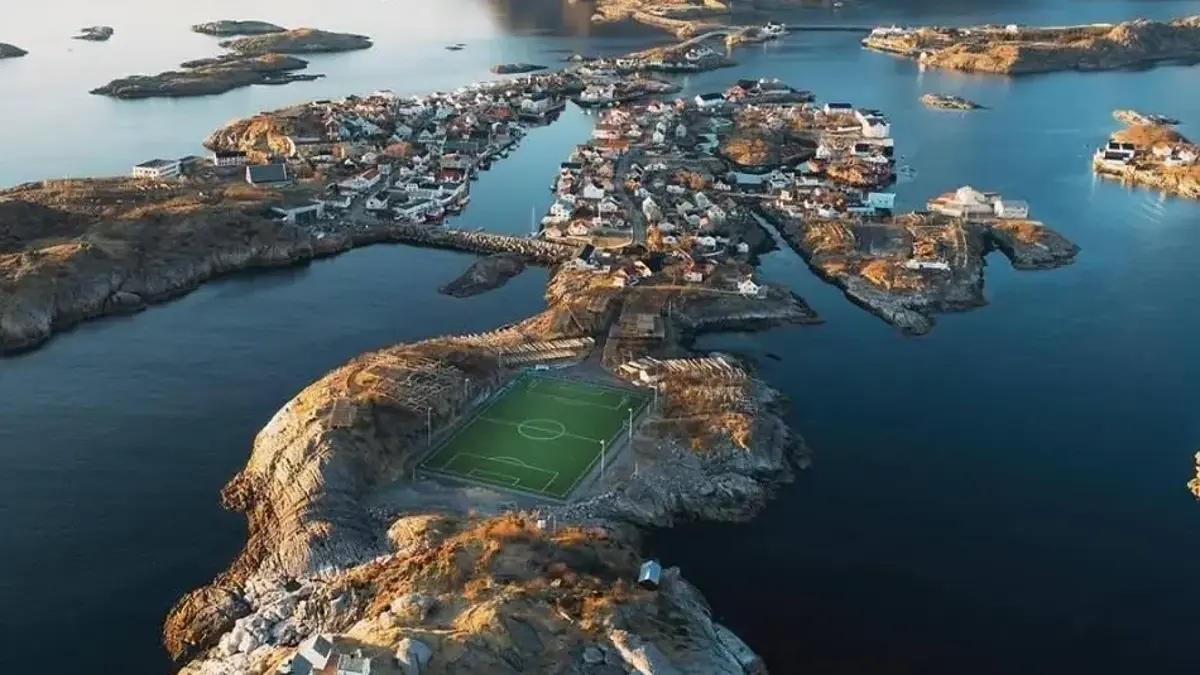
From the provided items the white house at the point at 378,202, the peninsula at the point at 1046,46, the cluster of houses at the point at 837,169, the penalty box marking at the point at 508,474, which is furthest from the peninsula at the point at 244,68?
the penalty box marking at the point at 508,474

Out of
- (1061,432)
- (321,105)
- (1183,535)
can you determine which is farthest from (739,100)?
(1183,535)

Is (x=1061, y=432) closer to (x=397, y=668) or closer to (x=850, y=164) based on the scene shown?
(x=397, y=668)

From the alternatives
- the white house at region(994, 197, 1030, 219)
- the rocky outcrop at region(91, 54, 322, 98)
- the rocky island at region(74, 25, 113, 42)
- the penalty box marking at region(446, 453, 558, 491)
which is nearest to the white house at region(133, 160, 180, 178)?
the rocky outcrop at region(91, 54, 322, 98)

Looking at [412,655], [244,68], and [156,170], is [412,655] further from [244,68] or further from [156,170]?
[244,68]

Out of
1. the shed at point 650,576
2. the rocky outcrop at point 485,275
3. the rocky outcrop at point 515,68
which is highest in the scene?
Result: the rocky outcrop at point 515,68

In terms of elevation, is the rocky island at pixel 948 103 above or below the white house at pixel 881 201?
above

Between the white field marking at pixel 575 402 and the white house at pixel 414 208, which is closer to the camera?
the white field marking at pixel 575 402

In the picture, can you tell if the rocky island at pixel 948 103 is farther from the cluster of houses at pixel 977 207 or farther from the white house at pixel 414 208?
the white house at pixel 414 208

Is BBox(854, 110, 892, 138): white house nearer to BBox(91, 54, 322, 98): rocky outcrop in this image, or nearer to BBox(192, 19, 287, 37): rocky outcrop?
BBox(91, 54, 322, 98): rocky outcrop
